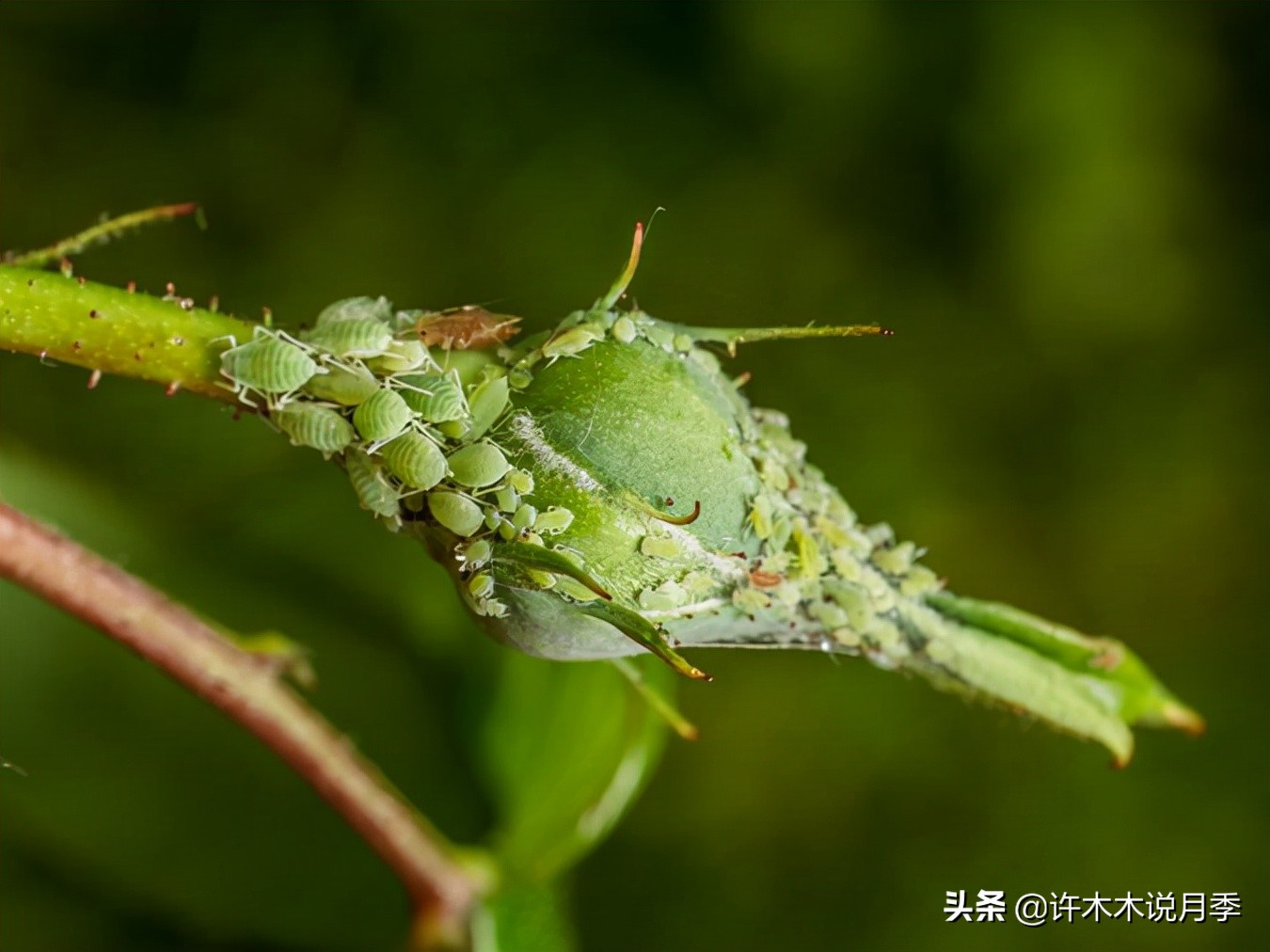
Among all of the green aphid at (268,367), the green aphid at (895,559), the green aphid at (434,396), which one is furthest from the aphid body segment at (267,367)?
the green aphid at (895,559)

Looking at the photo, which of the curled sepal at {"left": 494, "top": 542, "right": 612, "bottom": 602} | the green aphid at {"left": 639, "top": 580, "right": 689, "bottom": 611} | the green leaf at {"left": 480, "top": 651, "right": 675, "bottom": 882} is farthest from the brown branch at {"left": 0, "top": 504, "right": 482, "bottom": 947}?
the green aphid at {"left": 639, "top": 580, "right": 689, "bottom": 611}

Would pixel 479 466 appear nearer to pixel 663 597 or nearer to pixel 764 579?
pixel 663 597

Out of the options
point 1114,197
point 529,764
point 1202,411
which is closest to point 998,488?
point 1202,411

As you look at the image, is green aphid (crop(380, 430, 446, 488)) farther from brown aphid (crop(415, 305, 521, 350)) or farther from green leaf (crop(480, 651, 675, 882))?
green leaf (crop(480, 651, 675, 882))

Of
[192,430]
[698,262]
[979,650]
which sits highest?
[698,262]

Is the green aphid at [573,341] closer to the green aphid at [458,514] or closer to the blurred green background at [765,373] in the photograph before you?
the green aphid at [458,514]

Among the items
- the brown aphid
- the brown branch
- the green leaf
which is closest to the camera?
the brown aphid

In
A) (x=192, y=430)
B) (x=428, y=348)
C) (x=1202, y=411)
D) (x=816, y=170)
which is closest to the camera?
(x=428, y=348)

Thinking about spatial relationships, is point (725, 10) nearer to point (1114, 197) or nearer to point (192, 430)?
point (1114, 197)
